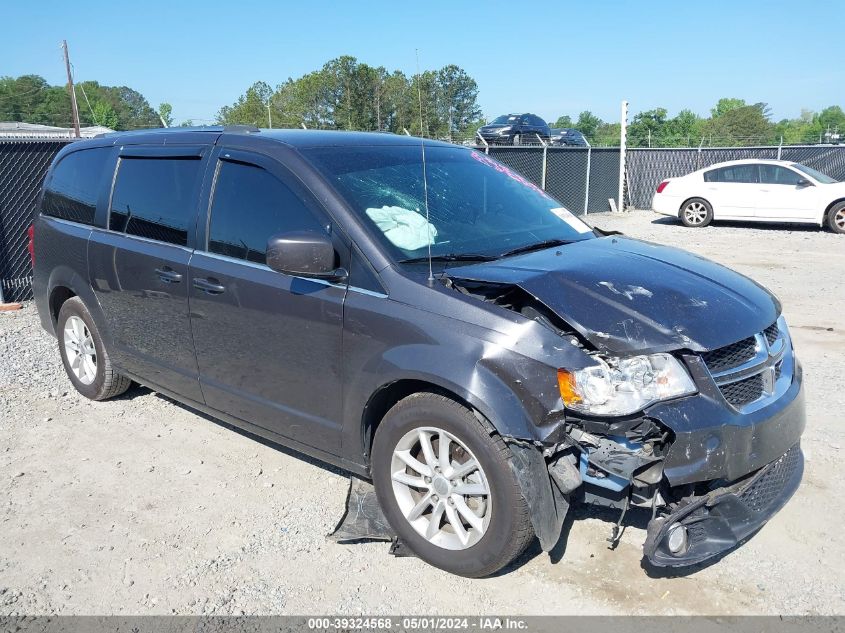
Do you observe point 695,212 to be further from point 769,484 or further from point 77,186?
point 769,484

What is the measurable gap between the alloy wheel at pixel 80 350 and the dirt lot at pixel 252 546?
325 millimetres

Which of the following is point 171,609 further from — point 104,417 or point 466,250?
point 104,417

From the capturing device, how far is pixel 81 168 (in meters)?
5.38

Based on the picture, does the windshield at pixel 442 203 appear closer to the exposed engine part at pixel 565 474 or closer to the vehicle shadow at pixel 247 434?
the exposed engine part at pixel 565 474

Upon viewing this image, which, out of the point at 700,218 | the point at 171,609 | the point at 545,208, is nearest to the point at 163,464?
the point at 171,609

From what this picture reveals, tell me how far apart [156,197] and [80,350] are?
170cm

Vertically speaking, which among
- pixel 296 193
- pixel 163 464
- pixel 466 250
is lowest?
pixel 163 464

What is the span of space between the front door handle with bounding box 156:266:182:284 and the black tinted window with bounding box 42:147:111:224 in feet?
3.67

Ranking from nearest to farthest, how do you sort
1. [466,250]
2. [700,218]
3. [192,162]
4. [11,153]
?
1. [466,250]
2. [192,162]
3. [11,153]
4. [700,218]

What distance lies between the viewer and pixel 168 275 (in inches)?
170

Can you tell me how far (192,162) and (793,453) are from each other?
3.58 metres

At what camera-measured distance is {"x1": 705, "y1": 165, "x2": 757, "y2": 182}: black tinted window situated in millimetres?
16297

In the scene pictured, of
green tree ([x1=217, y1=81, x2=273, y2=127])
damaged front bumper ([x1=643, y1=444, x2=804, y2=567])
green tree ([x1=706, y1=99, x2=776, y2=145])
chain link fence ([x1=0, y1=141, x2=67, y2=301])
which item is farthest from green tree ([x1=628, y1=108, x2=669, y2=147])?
damaged front bumper ([x1=643, y1=444, x2=804, y2=567])

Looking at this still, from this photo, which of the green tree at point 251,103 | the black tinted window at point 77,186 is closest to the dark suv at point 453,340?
the black tinted window at point 77,186
